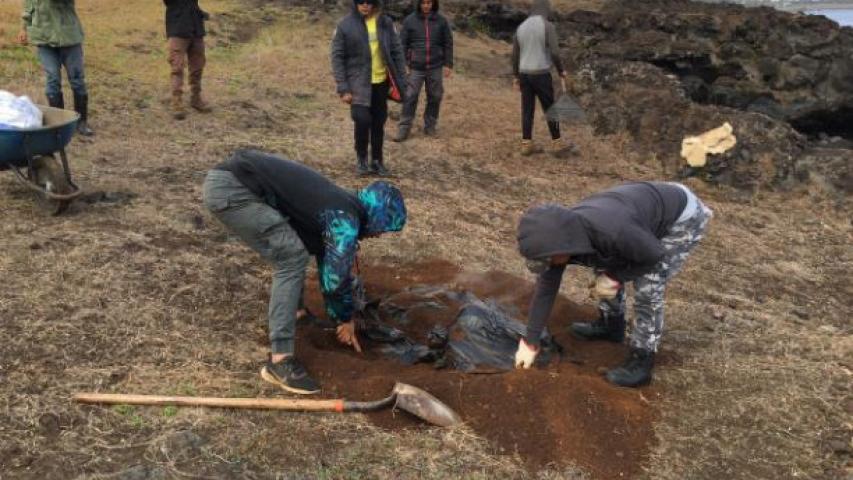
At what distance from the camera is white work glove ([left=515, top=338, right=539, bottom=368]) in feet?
11.7

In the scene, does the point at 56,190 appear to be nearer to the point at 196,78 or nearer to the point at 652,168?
the point at 196,78

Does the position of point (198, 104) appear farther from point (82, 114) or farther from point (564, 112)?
point (564, 112)

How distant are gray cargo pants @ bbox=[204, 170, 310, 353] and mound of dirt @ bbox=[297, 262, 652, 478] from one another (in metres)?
0.35

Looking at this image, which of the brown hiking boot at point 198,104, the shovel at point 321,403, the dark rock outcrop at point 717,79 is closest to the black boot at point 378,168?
the brown hiking boot at point 198,104

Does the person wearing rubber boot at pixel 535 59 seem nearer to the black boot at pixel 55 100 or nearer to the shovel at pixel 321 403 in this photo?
the black boot at pixel 55 100

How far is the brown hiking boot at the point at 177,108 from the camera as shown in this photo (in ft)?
27.1

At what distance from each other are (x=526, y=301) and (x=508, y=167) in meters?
3.70

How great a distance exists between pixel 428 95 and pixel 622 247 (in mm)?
6023

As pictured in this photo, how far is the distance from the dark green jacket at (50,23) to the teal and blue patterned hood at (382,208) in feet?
14.5

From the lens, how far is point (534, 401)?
3305 millimetres

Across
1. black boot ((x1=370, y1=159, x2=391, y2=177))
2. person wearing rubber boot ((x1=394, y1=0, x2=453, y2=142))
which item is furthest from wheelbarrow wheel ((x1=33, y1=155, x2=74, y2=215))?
person wearing rubber boot ((x1=394, y1=0, x2=453, y2=142))

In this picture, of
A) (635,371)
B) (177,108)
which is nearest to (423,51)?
(177,108)

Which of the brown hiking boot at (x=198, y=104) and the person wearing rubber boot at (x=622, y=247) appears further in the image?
the brown hiking boot at (x=198, y=104)

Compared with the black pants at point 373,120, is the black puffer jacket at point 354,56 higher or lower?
higher
